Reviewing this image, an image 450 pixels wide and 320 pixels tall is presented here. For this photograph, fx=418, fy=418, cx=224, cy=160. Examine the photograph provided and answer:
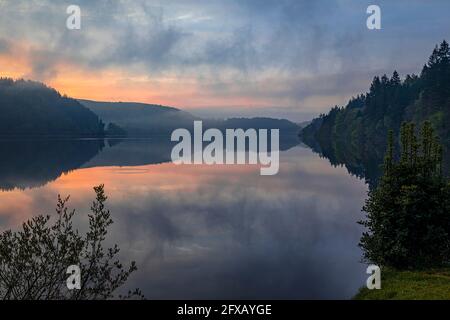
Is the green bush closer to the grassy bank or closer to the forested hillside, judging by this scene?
the grassy bank

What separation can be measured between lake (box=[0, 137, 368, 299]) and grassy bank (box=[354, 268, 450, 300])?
7.63ft

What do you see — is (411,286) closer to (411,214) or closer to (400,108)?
(411,214)

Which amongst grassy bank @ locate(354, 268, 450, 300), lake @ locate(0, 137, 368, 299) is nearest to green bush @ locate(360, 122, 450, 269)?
grassy bank @ locate(354, 268, 450, 300)

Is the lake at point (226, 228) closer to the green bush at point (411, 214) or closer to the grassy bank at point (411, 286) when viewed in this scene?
the grassy bank at point (411, 286)

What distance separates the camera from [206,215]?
4294 cm

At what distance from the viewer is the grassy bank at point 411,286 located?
56.6 feet

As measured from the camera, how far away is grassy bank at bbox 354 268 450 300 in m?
17.2

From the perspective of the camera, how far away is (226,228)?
37.5 metres

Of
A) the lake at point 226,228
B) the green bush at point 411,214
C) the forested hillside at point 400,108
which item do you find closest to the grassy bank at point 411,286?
the green bush at point 411,214

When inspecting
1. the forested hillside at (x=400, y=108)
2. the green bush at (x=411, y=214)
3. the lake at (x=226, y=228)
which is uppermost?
the forested hillside at (x=400, y=108)

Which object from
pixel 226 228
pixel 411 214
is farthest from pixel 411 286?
pixel 226 228

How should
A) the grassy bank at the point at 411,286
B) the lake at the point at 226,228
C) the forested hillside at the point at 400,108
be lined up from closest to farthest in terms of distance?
the grassy bank at the point at 411,286, the lake at the point at 226,228, the forested hillside at the point at 400,108

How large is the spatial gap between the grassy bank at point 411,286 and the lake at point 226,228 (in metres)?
2.33

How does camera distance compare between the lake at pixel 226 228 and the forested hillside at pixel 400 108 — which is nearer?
the lake at pixel 226 228
